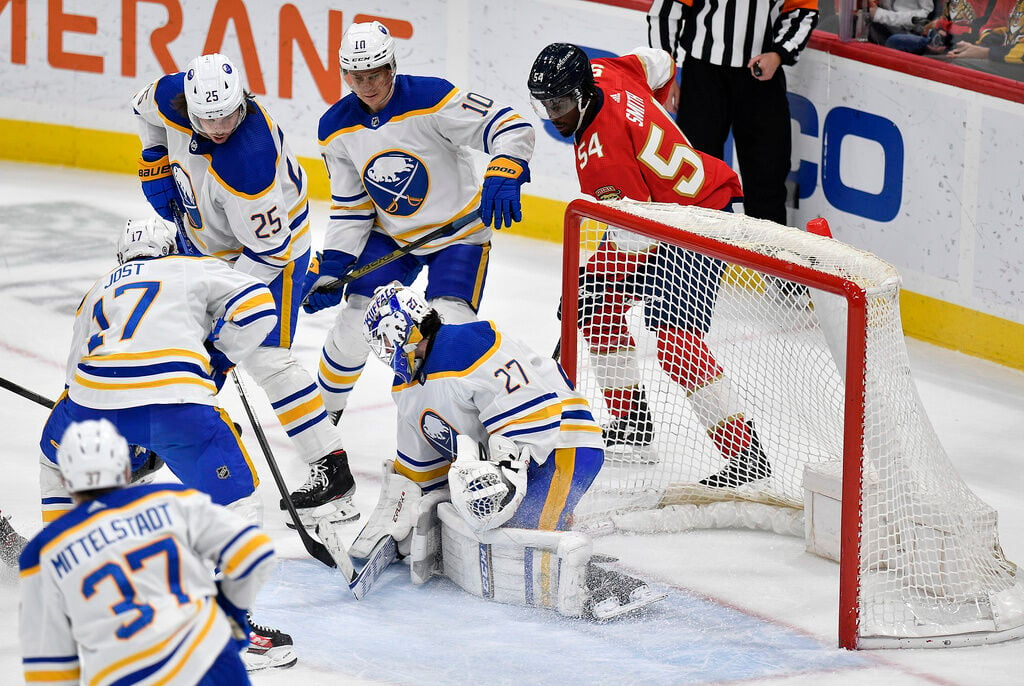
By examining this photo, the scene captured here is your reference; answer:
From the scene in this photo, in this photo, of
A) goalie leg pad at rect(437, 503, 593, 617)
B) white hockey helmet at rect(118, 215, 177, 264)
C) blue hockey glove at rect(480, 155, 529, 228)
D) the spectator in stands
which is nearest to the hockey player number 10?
white hockey helmet at rect(118, 215, 177, 264)

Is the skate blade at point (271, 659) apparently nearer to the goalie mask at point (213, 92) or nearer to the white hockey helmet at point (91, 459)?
the white hockey helmet at point (91, 459)

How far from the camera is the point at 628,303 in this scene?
4.05m

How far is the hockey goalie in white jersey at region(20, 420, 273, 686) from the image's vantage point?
7.38 ft

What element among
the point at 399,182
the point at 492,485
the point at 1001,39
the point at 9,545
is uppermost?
Result: the point at 1001,39

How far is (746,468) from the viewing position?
3941 millimetres

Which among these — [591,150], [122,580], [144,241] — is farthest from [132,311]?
[591,150]

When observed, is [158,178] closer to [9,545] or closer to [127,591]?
[9,545]

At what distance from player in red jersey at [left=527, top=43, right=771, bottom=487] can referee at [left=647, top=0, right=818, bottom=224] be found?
51.6 inches

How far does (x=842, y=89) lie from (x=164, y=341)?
121 inches

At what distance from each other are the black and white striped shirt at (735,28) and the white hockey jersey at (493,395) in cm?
227

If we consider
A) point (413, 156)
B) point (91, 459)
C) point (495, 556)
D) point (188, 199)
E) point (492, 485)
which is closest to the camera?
point (91, 459)

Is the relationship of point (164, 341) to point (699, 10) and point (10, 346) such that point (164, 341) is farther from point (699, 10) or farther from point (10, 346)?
point (699, 10)

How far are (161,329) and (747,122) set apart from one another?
9.43 ft

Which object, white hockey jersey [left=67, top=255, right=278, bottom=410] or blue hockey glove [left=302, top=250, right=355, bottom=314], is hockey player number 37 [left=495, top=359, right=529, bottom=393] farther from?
blue hockey glove [left=302, top=250, right=355, bottom=314]
